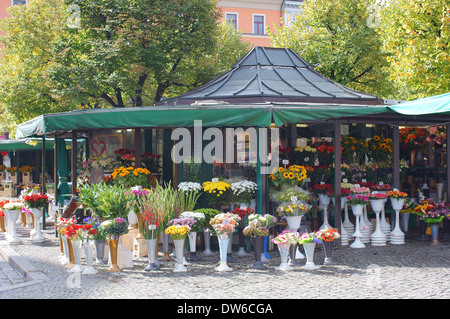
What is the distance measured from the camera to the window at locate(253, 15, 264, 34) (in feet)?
136

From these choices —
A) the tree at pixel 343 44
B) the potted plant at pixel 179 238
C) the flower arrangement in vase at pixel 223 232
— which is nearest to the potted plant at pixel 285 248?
the flower arrangement in vase at pixel 223 232

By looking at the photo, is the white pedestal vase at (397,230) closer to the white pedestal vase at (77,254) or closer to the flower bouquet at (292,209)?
the flower bouquet at (292,209)

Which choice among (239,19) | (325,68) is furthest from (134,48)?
(239,19)

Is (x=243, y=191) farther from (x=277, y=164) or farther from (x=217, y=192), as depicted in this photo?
(x=277, y=164)

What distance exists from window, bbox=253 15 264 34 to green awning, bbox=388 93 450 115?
3324 centimetres

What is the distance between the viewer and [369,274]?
7.62 metres

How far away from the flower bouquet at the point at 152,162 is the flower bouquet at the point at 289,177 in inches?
125

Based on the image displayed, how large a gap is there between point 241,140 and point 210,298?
4.64 metres

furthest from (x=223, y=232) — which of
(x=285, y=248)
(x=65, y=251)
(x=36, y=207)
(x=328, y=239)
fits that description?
(x=36, y=207)

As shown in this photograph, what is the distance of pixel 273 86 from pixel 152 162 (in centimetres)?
305

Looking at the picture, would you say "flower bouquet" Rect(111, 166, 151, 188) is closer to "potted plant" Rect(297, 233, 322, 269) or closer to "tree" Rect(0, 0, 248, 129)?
"potted plant" Rect(297, 233, 322, 269)

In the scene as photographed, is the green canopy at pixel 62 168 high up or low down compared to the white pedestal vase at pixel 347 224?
up

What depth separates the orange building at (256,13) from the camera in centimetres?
4078
